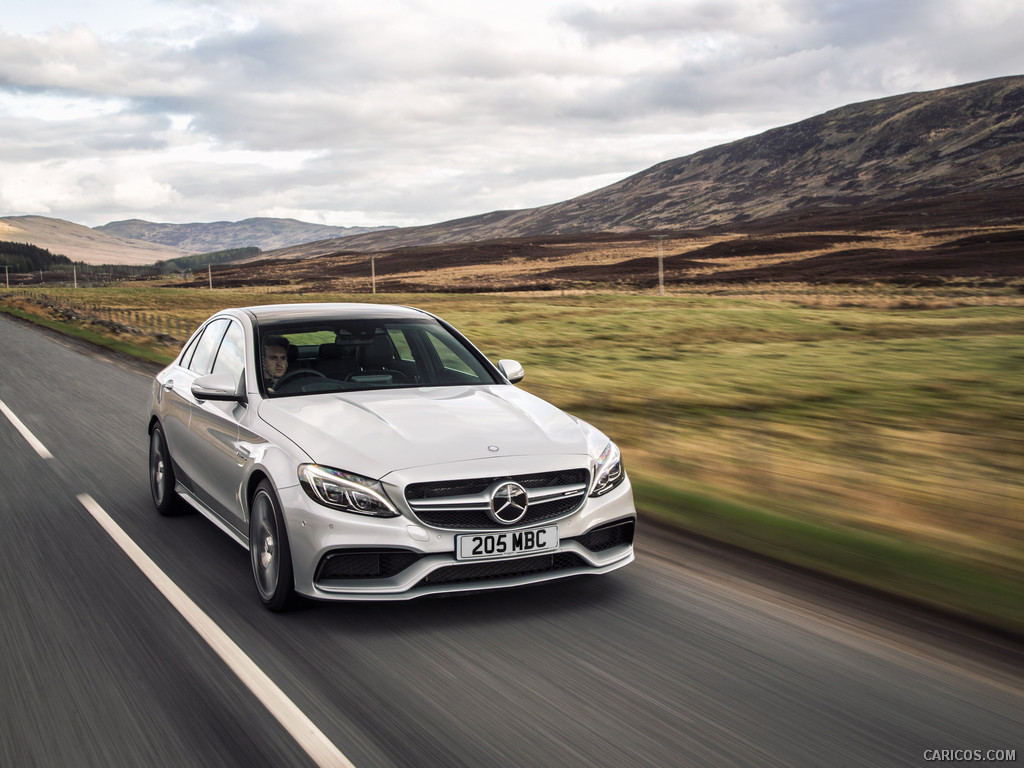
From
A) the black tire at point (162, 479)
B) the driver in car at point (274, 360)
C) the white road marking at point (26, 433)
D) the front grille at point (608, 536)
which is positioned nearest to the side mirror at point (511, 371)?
the driver in car at point (274, 360)

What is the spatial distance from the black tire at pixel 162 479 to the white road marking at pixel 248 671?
0.70m

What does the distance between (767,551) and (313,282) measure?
410ft

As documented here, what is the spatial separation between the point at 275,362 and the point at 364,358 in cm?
59

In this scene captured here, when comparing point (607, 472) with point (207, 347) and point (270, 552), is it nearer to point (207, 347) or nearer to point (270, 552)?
point (270, 552)

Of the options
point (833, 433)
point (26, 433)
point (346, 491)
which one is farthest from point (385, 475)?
point (833, 433)

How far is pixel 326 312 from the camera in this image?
20.5 feet

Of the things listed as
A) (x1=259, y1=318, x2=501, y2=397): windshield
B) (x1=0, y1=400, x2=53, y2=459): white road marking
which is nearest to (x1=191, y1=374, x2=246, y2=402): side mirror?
(x1=259, y1=318, x2=501, y2=397): windshield

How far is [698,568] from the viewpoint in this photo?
5.65 metres

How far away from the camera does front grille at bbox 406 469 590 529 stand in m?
4.43

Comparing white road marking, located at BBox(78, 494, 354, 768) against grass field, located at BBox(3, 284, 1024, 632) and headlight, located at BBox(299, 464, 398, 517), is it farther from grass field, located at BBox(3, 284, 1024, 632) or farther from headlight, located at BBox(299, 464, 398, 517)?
grass field, located at BBox(3, 284, 1024, 632)

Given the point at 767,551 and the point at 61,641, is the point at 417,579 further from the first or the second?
the point at 767,551

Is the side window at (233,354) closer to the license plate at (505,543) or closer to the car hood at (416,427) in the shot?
the car hood at (416,427)

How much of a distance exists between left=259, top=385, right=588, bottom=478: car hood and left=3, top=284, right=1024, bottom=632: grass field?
6.42 ft

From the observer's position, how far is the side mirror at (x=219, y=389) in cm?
550
